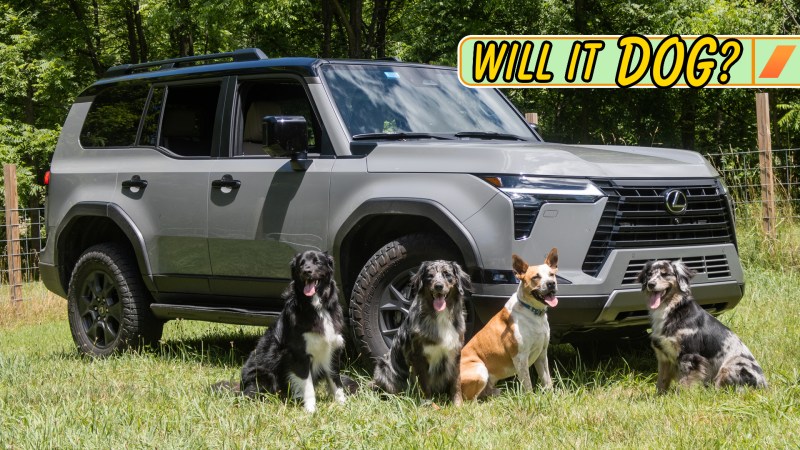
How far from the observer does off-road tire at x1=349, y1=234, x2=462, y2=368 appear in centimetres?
577

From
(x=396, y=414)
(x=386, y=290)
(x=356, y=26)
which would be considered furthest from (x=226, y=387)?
(x=356, y=26)

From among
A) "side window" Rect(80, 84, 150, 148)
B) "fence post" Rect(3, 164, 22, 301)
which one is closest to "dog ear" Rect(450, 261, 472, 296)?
"side window" Rect(80, 84, 150, 148)

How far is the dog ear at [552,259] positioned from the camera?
526 centimetres

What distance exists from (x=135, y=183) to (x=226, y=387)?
229 cm

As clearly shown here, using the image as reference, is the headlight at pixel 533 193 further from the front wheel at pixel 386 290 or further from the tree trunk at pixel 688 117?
the tree trunk at pixel 688 117

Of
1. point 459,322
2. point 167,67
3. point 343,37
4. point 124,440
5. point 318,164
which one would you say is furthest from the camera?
point 343,37

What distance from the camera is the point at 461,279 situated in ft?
17.4

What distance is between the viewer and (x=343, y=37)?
2950cm

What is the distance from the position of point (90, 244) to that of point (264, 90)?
7.21 feet

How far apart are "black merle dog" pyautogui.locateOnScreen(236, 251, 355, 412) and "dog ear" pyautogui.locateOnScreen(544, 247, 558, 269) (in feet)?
4.06

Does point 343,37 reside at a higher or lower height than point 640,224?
higher

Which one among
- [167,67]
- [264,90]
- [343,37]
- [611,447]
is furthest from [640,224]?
[343,37]

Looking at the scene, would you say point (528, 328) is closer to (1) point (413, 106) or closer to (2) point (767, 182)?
(1) point (413, 106)

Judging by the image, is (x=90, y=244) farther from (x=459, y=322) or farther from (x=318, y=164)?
(x=459, y=322)
